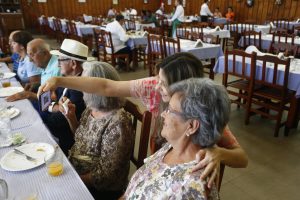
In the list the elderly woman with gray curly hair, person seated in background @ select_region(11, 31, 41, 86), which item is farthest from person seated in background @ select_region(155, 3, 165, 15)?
the elderly woman with gray curly hair

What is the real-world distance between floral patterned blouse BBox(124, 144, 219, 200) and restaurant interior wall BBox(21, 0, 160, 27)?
12223mm

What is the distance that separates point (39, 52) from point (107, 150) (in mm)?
1654

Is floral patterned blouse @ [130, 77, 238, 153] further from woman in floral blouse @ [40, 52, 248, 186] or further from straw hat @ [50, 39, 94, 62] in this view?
straw hat @ [50, 39, 94, 62]

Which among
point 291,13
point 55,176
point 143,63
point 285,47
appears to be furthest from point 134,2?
point 55,176

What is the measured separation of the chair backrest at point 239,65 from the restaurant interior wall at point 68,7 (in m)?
10.6

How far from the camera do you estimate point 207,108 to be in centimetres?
89

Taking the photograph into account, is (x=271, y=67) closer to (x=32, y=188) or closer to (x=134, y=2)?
(x=32, y=188)

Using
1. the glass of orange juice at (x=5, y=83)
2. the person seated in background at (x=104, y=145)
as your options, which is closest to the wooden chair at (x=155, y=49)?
the glass of orange juice at (x=5, y=83)

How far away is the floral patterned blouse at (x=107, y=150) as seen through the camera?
1.37m

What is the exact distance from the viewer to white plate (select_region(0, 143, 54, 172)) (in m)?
1.19

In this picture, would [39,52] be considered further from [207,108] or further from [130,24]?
[130,24]

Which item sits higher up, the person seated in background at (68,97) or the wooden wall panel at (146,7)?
the wooden wall panel at (146,7)

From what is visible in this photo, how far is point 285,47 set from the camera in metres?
3.76

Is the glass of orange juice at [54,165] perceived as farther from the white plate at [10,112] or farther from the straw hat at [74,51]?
the straw hat at [74,51]
